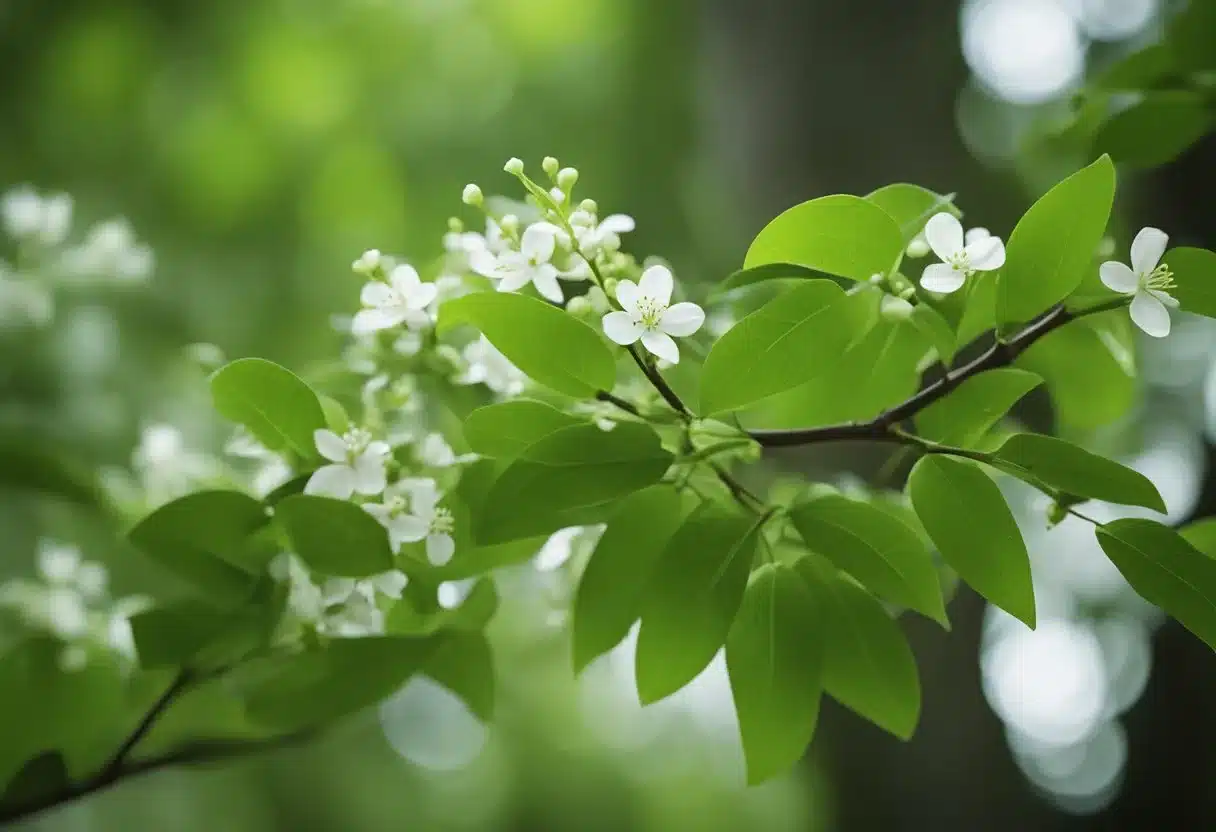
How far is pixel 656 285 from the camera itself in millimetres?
462

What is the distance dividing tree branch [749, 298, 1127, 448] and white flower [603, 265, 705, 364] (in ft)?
0.23

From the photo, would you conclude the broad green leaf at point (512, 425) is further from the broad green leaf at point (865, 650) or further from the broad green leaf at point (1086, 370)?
the broad green leaf at point (1086, 370)

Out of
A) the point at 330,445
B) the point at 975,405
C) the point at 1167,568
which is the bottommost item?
the point at 1167,568

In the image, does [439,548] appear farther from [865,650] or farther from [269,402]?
[865,650]

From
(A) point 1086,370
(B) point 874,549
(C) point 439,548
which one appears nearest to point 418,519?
(C) point 439,548

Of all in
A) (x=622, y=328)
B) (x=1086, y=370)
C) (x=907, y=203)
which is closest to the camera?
(x=622, y=328)

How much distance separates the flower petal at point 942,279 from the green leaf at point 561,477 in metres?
0.15

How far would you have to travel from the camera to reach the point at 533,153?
2068mm

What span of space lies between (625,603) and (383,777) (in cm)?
141

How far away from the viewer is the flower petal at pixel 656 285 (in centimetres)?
46

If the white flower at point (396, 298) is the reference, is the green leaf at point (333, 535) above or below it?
below

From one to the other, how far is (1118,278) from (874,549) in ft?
0.56

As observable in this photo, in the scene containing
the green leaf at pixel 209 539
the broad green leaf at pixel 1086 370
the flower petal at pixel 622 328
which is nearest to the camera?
the flower petal at pixel 622 328

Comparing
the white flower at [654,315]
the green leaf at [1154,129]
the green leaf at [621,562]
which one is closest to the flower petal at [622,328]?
the white flower at [654,315]
